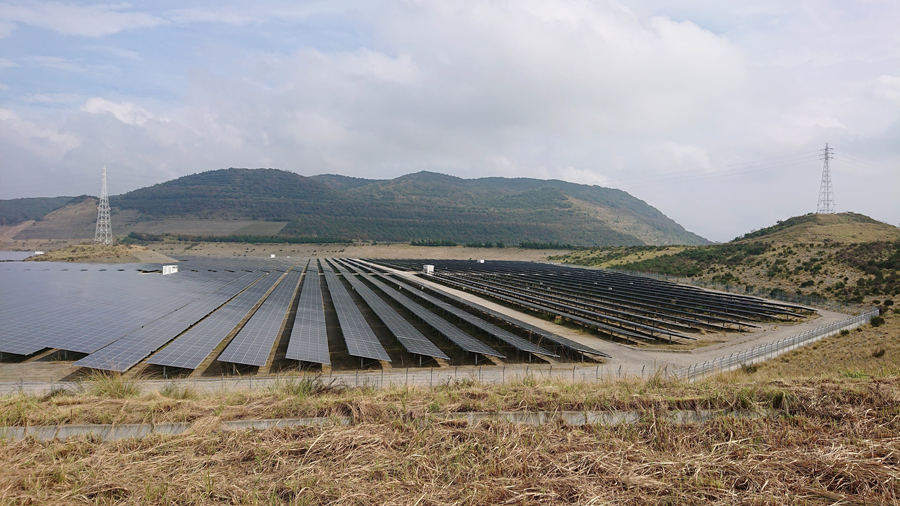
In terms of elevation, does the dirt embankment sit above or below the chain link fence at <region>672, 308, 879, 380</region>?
above

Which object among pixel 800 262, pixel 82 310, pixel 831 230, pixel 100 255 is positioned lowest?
pixel 82 310

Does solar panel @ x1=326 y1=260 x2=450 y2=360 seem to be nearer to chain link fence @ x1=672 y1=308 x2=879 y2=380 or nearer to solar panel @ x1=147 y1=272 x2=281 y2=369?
solar panel @ x1=147 y1=272 x2=281 y2=369

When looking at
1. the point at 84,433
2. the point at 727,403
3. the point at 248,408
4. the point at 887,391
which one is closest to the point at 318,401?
the point at 248,408

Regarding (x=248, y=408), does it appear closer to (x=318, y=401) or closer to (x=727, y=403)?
(x=318, y=401)

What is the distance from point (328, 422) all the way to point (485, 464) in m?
2.10

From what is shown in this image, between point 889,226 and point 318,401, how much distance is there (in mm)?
105056

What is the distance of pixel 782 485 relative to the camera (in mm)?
3523

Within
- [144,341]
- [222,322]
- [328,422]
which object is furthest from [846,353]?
[144,341]

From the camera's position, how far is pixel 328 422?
4891 millimetres

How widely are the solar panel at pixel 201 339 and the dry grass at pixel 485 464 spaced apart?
10956 millimetres

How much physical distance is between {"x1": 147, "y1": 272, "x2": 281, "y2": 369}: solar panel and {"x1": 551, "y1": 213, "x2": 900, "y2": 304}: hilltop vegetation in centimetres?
4934

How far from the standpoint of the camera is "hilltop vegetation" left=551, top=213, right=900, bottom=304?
3891cm

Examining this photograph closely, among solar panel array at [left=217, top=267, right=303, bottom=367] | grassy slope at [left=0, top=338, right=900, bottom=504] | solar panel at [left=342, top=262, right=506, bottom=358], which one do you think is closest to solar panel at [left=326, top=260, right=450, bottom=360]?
solar panel at [left=342, top=262, right=506, bottom=358]

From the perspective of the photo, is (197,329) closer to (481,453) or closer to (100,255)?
(481,453)
